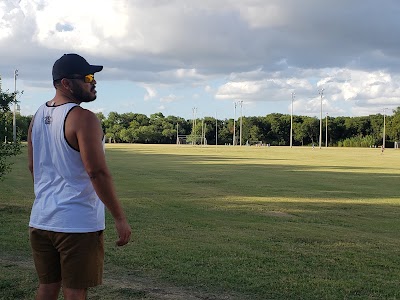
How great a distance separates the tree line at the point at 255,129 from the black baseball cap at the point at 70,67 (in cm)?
12000

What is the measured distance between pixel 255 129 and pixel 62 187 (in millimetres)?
136598

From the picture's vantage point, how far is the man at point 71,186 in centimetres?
327

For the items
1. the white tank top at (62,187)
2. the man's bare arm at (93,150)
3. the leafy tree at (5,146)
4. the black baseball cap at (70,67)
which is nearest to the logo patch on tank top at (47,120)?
the white tank top at (62,187)

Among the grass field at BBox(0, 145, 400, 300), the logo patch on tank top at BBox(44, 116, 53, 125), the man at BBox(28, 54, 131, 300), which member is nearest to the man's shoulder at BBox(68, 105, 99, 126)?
the man at BBox(28, 54, 131, 300)

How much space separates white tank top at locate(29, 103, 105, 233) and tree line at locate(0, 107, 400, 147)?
120103 millimetres

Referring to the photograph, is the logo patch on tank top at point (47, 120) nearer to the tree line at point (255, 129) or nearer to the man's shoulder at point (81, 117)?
the man's shoulder at point (81, 117)

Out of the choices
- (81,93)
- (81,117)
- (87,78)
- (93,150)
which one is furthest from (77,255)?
(87,78)

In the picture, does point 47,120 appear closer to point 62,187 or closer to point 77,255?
point 62,187

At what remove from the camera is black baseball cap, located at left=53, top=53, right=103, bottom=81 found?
3516 mm

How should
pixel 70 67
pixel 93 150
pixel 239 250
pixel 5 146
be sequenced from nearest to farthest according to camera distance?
pixel 93 150
pixel 70 67
pixel 239 250
pixel 5 146

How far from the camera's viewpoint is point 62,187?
133 inches

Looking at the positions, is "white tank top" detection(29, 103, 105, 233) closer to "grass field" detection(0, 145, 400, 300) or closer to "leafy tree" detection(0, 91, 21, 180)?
"grass field" detection(0, 145, 400, 300)

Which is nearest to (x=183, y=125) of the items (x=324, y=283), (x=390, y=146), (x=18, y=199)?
(x=390, y=146)

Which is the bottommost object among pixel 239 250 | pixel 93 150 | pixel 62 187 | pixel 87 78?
pixel 239 250
